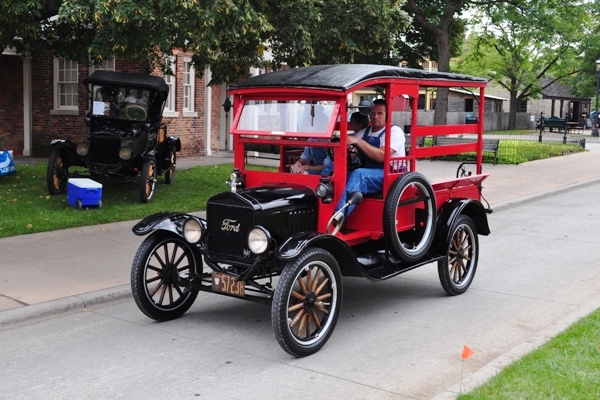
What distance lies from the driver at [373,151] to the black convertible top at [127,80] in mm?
7646

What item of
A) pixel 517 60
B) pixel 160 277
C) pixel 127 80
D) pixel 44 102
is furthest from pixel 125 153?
pixel 517 60

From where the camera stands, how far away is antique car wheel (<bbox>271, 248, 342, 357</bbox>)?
5.73 metres

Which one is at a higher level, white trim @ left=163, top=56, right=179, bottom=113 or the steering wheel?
white trim @ left=163, top=56, right=179, bottom=113

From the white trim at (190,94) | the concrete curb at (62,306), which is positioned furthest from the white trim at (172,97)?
the concrete curb at (62,306)

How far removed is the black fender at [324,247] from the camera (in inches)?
230

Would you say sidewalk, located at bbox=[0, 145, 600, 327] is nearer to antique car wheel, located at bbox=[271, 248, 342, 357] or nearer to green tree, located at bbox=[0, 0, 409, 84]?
antique car wheel, located at bbox=[271, 248, 342, 357]

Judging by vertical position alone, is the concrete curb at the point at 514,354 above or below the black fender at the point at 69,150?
below

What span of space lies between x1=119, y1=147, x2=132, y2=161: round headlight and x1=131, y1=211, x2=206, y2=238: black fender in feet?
22.6

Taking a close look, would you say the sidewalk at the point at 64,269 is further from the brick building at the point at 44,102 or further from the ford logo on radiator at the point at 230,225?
the brick building at the point at 44,102

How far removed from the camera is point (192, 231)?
659cm

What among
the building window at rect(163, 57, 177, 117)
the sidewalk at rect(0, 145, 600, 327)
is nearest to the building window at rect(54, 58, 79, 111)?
the building window at rect(163, 57, 177, 117)

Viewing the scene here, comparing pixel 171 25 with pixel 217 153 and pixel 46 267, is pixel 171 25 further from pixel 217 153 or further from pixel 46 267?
pixel 217 153

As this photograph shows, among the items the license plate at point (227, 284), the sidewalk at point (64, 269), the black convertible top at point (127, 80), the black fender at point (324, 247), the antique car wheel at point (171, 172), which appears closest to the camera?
the black fender at point (324, 247)

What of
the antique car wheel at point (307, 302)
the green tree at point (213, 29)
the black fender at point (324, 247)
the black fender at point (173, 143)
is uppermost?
the green tree at point (213, 29)
